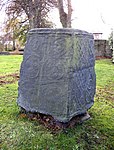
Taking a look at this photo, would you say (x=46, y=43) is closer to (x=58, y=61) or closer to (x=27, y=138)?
(x=58, y=61)

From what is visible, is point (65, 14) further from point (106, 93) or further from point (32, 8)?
point (106, 93)

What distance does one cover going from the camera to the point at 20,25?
15797 millimetres

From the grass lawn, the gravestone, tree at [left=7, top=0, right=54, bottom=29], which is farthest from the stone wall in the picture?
the gravestone

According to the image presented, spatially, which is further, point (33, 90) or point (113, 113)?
point (113, 113)

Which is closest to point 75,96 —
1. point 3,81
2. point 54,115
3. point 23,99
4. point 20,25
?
point 54,115

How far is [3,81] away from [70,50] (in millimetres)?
2912

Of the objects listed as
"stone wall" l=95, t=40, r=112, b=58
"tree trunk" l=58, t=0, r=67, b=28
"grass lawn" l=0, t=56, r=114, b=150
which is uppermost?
"tree trunk" l=58, t=0, r=67, b=28

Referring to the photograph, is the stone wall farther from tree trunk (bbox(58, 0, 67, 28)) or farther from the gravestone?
the gravestone

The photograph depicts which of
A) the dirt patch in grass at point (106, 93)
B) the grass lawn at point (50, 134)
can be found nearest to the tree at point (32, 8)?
the dirt patch in grass at point (106, 93)

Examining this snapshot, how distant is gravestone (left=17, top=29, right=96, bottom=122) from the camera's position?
2.58m

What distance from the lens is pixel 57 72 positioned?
2623 millimetres

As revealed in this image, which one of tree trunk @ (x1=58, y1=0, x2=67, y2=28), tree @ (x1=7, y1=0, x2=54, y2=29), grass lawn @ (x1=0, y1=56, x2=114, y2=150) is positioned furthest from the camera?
tree @ (x1=7, y1=0, x2=54, y2=29)

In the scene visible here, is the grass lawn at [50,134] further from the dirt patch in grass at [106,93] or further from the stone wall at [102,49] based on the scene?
the stone wall at [102,49]

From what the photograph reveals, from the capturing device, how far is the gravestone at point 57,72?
2.58m
